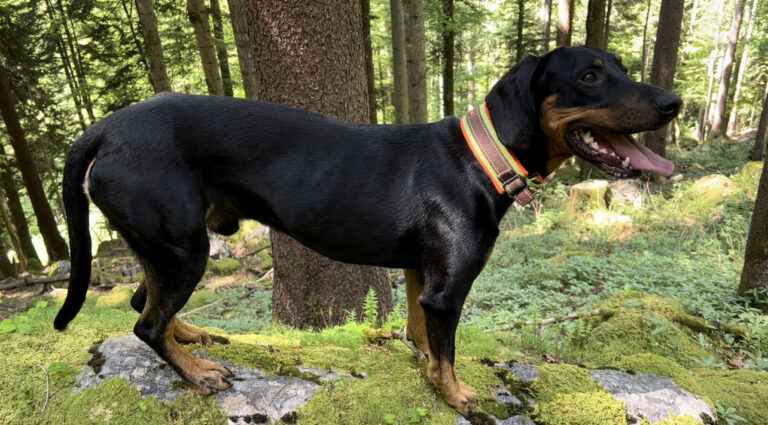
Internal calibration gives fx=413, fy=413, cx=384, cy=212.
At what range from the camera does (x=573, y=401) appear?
2543 millimetres

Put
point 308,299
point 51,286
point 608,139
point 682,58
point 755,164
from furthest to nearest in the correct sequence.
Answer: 1. point 682,58
2. point 755,164
3. point 51,286
4. point 308,299
5. point 608,139

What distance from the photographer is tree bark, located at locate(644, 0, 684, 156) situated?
11414mm

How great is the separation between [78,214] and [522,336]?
3934 mm

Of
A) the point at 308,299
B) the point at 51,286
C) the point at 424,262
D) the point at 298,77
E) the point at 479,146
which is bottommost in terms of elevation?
the point at 51,286

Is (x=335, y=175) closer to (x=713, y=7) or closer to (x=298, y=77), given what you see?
(x=298, y=77)

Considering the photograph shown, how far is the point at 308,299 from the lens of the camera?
4.50 metres

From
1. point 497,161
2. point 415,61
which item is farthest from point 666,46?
point 497,161

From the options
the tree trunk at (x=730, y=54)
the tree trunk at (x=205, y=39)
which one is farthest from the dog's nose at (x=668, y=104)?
the tree trunk at (x=730, y=54)

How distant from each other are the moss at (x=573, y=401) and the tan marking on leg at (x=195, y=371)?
6.15ft

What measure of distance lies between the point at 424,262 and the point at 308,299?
8.01ft

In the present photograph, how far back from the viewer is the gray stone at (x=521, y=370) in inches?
110

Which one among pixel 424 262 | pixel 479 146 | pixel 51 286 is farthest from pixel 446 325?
pixel 51 286

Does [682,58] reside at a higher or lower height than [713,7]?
lower

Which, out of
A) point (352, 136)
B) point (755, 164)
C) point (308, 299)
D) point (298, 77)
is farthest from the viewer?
point (755, 164)
